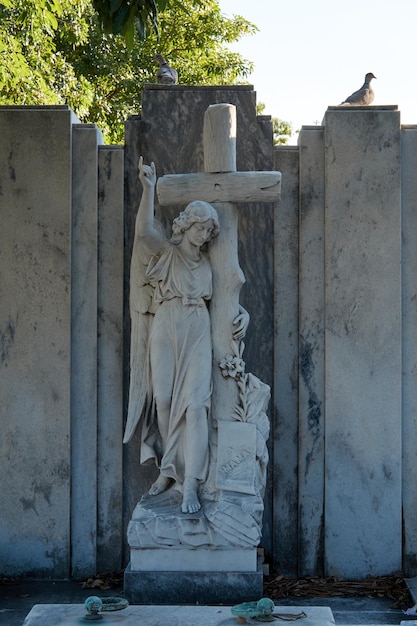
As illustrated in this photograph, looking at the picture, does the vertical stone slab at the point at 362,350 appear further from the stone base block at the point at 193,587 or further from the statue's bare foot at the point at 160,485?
the statue's bare foot at the point at 160,485

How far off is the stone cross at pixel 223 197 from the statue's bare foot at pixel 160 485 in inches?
20.9

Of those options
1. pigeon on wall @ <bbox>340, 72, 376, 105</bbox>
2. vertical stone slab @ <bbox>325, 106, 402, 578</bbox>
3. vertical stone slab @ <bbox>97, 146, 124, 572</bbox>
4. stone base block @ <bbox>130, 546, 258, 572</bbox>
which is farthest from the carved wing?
pigeon on wall @ <bbox>340, 72, 376, 105</bbox>

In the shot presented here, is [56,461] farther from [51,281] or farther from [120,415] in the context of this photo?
[51,281]

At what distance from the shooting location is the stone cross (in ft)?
25.6

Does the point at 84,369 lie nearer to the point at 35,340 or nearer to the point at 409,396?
the point at 35,340

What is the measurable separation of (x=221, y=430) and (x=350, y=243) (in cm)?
169

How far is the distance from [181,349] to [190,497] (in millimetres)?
941

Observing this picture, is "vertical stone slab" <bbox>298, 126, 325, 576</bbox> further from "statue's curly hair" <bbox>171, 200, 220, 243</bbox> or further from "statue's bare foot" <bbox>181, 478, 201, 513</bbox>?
"statue's bare foot" <bbox>181, 478, 201, 513</bbox>

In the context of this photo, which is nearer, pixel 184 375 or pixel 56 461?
pixel 184 375

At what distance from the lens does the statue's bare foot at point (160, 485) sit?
787cm

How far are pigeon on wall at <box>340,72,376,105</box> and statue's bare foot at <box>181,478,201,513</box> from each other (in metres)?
3.21

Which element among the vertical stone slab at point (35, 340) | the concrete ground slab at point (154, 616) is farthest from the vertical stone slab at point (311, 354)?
the concrete ground slab at point (154, 616)

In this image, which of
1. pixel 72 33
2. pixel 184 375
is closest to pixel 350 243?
pixel 184 375

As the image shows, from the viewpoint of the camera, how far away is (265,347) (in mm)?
8461
